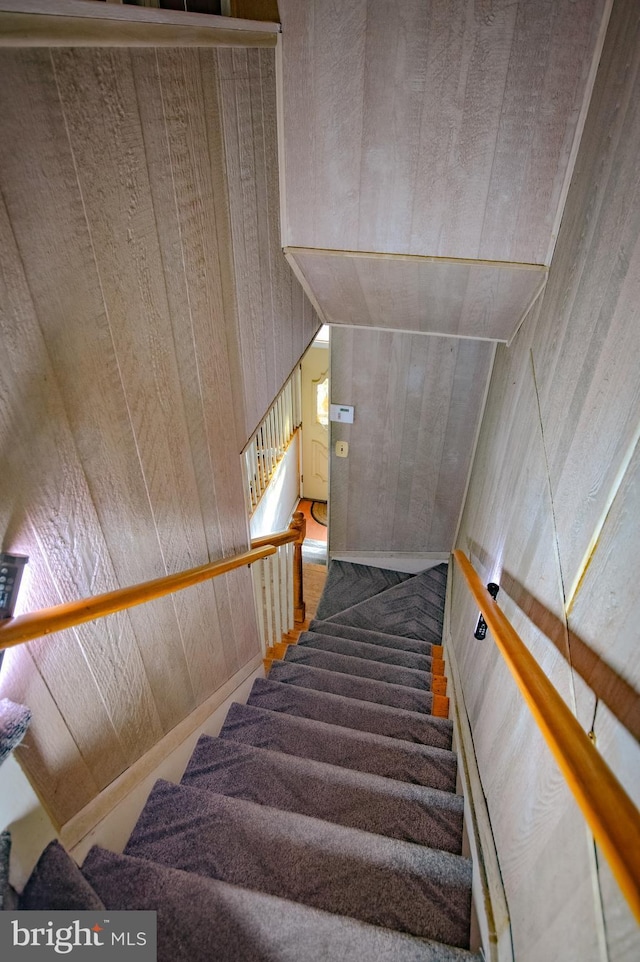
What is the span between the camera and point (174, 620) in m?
1.60

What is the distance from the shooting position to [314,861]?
1369 mm

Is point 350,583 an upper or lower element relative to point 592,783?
lower

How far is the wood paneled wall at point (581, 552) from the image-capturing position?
831mm

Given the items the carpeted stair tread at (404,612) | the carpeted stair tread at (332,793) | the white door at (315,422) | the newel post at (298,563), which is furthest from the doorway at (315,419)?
the carpeted stair tread at (332,793)

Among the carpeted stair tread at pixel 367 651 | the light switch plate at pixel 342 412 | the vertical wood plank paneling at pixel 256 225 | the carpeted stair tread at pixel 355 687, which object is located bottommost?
the carpeted stair tread at pixel 367 651

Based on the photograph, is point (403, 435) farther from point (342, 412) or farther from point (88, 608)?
point (88, 608)

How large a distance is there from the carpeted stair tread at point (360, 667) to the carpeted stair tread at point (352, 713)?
16.3 inches

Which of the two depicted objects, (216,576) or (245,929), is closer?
(245,929)

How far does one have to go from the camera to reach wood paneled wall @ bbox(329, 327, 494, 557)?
131 inches

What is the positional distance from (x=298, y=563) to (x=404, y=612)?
1080mm

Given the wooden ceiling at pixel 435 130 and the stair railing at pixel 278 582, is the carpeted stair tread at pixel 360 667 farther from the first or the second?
the wooden ceiling at pixel 435 130

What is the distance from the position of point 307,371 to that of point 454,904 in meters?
5.66

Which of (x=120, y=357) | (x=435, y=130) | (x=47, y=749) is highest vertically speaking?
(x=435, y=130)

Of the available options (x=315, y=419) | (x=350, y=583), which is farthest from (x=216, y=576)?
(x=315, y=419)
